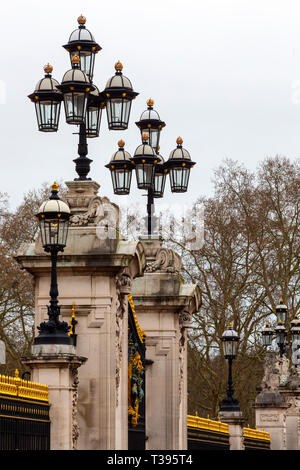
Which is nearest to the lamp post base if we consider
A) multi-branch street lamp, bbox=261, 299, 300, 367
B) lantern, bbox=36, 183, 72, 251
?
lantern, bbox=36, 183, 72, 251

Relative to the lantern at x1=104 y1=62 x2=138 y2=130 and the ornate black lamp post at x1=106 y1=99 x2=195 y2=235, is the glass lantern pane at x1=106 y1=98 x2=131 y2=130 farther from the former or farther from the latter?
the ornate black lamp post at x1=106 y1=99 x2=195 y2=235

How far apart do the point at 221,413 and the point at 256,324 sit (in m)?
22.3

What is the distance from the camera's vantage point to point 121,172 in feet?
68.9

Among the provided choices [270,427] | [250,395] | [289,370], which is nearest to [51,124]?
[270,427]

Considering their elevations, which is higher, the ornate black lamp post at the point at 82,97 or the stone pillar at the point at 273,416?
the ornate black lamp post at the point at 82,97

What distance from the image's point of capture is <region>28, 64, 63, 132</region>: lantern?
58.1 ft

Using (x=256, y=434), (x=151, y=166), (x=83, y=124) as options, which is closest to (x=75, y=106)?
(x=83, y=124)

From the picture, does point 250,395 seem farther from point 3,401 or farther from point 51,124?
point 3,401

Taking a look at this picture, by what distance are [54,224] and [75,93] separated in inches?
99.8

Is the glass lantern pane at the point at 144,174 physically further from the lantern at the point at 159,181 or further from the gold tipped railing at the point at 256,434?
the gold tipped railing at the point at 256,434

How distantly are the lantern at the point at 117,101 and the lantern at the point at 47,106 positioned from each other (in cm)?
99

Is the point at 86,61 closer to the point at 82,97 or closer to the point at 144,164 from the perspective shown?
the point at 82,97

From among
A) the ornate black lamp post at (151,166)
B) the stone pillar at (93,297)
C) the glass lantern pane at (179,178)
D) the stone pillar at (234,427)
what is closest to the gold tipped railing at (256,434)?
the stone pillar at (234,427)

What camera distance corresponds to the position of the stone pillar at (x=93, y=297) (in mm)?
16984
